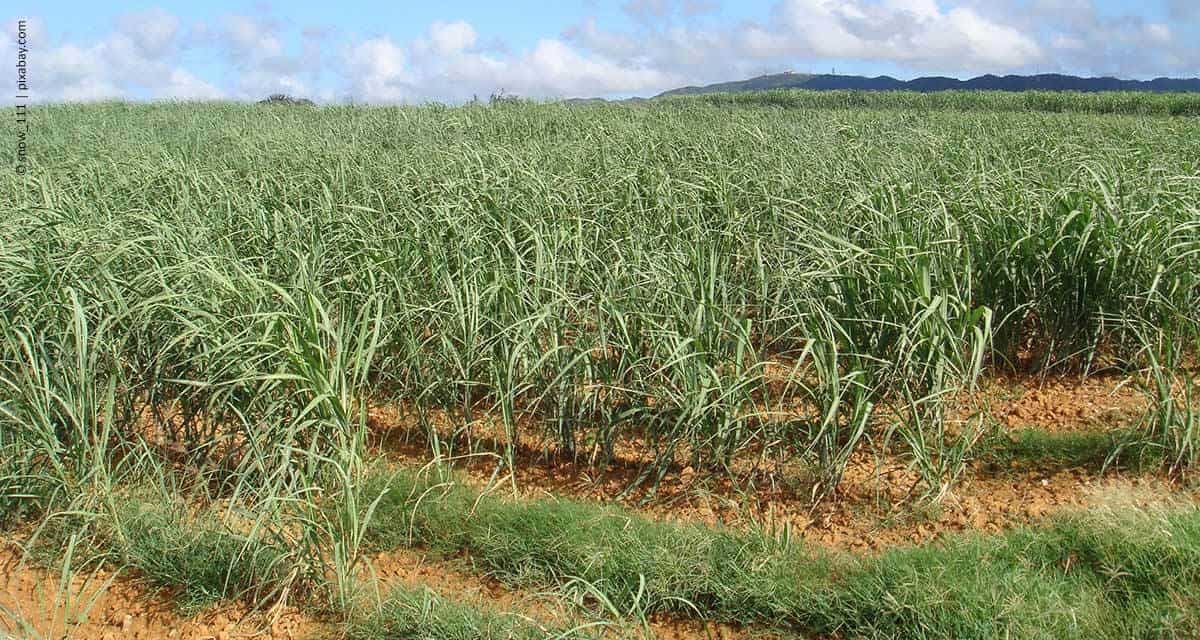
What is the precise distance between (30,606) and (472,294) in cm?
152

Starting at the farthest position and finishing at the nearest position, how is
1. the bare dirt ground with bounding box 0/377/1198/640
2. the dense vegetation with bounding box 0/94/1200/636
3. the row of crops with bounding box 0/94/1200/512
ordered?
the row of crops with bounding box 0/94/1200/512
the dense vegetation with bounding box 0/94/1200/636
the bare dirt ground with bounding box 0/377/1198/640

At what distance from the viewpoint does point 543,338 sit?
3.23 m

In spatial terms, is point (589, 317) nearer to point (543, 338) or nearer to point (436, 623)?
A: point (543, 338)

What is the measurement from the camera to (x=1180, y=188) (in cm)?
388

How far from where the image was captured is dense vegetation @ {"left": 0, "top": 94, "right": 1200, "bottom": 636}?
8.16 feet

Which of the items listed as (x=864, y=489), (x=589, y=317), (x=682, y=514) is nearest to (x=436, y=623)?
(x=682, y=514)

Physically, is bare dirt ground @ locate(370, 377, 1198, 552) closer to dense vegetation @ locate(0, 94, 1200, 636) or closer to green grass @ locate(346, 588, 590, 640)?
dense vegetation @ locate(0, 94, 1200, 636)

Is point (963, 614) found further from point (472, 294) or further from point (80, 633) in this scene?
point (80, 633)

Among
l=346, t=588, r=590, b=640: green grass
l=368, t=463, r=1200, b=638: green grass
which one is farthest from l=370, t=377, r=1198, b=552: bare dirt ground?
l=346, t=588, r=590, b=640: green grass

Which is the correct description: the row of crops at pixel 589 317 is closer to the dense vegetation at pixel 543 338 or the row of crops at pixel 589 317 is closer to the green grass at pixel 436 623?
the dense vegetation at pixel 543 338

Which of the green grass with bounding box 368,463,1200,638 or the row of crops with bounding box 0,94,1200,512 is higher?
the row of crops with bounding box 0,94,1200,512

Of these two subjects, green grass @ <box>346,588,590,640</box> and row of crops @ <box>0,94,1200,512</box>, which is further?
row of crops @ <box>0,94,1200,512</box>

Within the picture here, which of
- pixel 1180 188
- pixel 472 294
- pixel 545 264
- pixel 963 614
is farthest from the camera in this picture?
pixel 1180 188

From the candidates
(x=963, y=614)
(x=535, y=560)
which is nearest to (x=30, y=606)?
(x=535, y=560)
